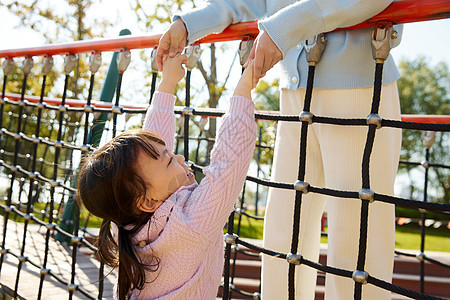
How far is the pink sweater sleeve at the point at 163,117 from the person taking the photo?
1450 millimetres

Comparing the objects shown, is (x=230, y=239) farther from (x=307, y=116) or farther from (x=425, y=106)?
(x=425, y=106)

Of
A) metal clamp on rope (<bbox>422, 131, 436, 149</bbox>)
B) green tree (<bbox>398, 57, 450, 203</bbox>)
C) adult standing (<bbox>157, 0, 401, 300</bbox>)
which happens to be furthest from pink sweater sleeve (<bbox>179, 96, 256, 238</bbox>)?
green tree (<bbox>398, 57, 450, 203</bbox>)

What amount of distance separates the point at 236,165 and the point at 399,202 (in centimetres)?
38

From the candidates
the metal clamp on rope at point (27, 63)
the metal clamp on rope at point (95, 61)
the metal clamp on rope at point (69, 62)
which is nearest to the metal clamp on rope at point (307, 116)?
the metal clamp on rope at point (95, 61)

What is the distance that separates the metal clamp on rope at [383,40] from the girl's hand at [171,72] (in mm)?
592

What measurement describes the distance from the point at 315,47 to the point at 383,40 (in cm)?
19

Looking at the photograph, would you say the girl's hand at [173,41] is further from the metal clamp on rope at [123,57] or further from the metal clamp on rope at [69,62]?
the metal clamp on rope at [69,62]

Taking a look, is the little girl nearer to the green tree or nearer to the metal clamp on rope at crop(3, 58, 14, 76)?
the metal clamp on rope at crop(3, 58, 14, 76)

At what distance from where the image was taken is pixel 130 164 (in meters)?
1.13

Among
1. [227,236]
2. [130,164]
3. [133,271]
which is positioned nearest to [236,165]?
[130,164]

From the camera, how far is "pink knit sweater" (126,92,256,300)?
1.07 metres

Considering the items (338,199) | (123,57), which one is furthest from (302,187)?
(123,57)

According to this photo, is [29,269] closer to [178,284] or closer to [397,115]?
[178,284]

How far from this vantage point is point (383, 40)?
112 cm
